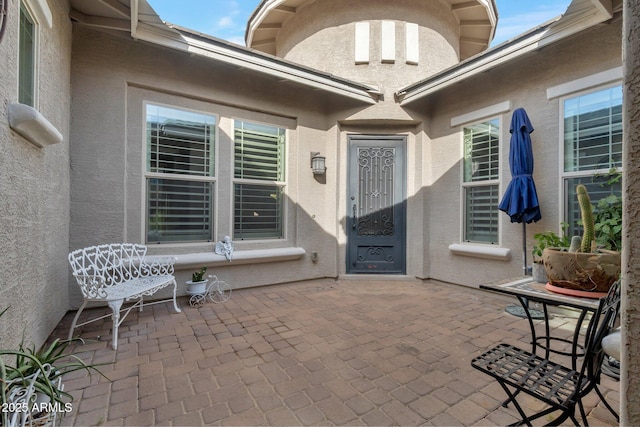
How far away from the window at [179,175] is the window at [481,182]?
3878mm

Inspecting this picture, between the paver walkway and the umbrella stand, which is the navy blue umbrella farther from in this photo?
the paver walkway

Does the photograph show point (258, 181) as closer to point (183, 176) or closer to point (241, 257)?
point (183, 176)

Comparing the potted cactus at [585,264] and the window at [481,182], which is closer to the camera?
the potted cactus at [585,264]

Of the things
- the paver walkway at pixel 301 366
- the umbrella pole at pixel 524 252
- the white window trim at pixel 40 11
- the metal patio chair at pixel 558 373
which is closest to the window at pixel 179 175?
the paver walkway at pixel 301 366

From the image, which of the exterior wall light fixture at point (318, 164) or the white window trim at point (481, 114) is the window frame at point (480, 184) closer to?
the white window trim at point (481, 114)

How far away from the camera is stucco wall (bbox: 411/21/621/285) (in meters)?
3.41

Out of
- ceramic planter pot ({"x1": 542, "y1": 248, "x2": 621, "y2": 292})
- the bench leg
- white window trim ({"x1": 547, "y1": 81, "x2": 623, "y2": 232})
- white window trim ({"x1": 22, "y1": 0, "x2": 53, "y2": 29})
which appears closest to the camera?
ceramic planter pot ({"x1": 542, "y1": 248, "x2": 621, "y2": 292})

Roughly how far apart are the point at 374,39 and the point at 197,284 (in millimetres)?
4934

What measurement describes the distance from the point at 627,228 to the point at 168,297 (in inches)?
171

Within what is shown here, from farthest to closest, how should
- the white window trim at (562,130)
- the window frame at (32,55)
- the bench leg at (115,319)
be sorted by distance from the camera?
the white window trim at (562,130) → the bench leg at (115,319) → the window frame at (32,55)

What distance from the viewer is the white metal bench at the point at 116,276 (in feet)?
8.45

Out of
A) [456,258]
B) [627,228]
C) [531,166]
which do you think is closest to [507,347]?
[627,228]

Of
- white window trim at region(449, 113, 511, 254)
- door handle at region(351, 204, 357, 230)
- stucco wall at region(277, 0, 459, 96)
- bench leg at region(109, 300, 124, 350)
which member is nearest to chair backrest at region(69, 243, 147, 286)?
bench leg at region(109, 300, 124, 350)

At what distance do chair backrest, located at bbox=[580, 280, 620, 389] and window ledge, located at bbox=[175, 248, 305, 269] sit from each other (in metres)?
3.72
